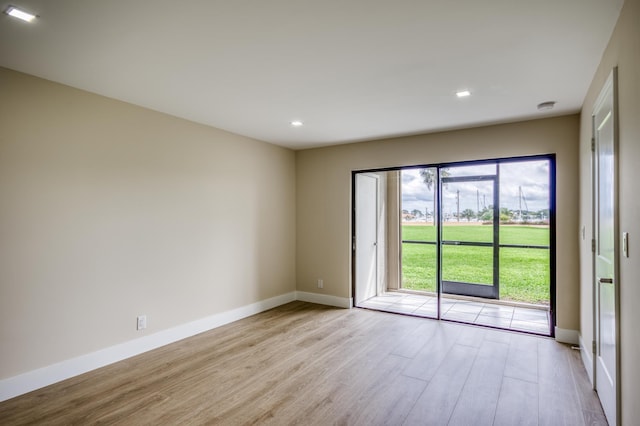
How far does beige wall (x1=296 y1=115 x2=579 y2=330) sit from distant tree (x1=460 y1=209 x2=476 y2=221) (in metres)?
0.75

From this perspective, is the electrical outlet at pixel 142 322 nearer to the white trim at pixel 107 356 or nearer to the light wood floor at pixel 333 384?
the white trim at pixel 107 356

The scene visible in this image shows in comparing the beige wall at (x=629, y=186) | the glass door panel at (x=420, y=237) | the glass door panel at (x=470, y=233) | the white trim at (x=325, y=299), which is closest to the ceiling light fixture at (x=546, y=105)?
the glass door panel at (x=470, y=233)

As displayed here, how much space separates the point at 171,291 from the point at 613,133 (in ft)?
13.5

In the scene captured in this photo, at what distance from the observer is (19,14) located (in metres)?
1.98

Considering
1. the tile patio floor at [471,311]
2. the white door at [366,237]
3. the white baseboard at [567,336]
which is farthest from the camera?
the white door at [366,237]

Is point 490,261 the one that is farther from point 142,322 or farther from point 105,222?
point 105,222

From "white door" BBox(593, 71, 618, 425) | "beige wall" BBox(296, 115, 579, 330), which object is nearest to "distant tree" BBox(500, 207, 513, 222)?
"beige wall" BBox(296, 115, 579, 330)

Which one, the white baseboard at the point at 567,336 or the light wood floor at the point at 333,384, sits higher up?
the white baseboard at the point at 567,336

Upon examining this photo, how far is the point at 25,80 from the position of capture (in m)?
2.81

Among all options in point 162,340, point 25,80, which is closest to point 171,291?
point 162,340

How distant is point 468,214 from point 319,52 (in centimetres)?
331

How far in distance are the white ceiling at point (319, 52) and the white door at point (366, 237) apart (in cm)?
201

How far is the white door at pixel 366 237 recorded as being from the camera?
555 centimetres

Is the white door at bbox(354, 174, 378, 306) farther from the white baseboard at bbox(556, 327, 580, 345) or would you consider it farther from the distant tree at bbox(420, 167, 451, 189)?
the white baseboard at bbox(556, 327, 580, 345)
